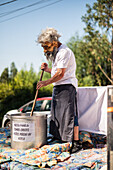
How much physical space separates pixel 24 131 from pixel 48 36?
151 cm

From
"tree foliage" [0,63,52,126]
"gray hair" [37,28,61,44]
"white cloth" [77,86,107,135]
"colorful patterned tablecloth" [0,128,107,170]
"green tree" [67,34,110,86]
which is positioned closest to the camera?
"colorful patterned tablecloth" [0,128,107,170]

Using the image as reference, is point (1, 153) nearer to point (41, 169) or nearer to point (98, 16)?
point (41, 169)

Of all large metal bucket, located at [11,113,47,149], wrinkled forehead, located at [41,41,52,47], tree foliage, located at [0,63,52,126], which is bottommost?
large metal bucket, located at [11,113,47,149]

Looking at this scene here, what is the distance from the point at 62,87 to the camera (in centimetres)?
361

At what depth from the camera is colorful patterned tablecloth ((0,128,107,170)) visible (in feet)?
9.16

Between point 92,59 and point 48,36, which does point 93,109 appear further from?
point 92,59

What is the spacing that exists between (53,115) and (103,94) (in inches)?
38.0

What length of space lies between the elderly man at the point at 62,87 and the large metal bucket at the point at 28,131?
0.30m

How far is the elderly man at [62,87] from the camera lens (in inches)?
136

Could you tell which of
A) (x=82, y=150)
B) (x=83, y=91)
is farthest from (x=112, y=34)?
(x=82, y=150)

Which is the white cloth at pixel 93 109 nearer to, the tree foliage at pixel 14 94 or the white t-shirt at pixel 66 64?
the white t-shirt at pixel 66 64

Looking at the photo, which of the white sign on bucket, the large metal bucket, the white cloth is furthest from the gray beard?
the white sign on bucket

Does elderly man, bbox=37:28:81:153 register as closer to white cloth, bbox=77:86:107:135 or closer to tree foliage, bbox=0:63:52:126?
white cloth, bbox=77:86:107:135

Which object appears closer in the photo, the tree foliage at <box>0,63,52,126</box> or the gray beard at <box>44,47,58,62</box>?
the gray beard at <box>44,47,58,62</box>
